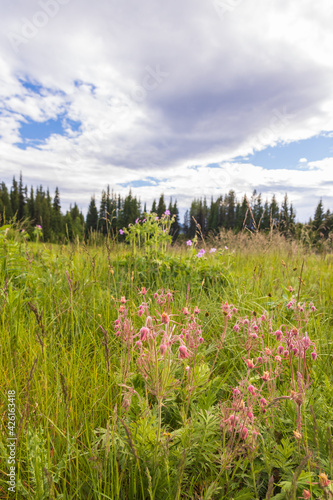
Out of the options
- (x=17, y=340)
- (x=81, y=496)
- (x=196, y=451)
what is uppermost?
(x=17, y=340)

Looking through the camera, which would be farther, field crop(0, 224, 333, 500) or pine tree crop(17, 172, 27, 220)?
pine tree crop(17, 172, 27, 220)

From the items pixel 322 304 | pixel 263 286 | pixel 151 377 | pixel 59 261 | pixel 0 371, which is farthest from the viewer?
pixel 59 261

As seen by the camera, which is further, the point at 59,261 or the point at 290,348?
the point at 59,261

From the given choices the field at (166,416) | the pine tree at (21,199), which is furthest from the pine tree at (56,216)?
the field at (166,416)

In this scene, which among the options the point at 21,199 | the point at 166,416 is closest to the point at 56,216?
the point at 21,199

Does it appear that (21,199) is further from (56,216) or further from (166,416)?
(166,416)

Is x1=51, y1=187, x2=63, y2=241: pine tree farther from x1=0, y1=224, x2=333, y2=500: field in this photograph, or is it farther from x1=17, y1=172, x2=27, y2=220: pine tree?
x1=0, y1=224, x2=333, y2=500: field

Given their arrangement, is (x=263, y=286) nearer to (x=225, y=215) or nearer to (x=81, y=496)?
(x=81, y=496)

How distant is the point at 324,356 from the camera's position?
2291 mm

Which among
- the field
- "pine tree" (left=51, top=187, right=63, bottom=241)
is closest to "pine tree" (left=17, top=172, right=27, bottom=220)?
"pine tree" (left=51, top=187, right=63, bottom=241)

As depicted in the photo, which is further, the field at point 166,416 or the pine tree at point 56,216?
the pine tree at point 56,216

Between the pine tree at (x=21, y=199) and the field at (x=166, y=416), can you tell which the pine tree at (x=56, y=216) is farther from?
the field at (x=166, y=416)

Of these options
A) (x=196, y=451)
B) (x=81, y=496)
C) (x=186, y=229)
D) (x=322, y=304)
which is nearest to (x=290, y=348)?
(x=196, y=451)

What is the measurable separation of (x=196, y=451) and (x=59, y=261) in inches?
137
